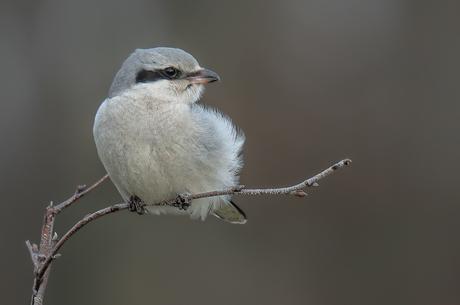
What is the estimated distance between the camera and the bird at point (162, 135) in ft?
10.9

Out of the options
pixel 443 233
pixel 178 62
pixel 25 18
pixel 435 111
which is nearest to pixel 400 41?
pixel 435 111

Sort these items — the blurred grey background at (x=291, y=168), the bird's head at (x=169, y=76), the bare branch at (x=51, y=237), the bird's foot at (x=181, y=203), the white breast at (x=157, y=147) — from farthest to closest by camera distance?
1. the blurred grey background at (x=291, y=168)
2. the bird's head at (x=169, y=76)
3. the bird's foot at (x=181, y=203)
4. the white breast at (x=157, y=147)
5. the bare branch at (x=51, y=237)

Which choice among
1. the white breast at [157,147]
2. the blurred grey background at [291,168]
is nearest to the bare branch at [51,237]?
the white breast at [157,147]

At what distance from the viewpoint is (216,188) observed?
12.2 ft

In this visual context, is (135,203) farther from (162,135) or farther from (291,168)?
(291,168)

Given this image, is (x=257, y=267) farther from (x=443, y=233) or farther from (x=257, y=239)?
(x=443, y=233)

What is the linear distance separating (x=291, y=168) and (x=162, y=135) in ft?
10.4

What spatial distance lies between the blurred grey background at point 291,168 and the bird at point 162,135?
8.24 ft

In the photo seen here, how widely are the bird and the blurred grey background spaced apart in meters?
2.51

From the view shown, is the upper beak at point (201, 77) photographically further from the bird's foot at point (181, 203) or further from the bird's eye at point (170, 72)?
the bird's foot at point (181, 203)

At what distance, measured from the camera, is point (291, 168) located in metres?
6.22

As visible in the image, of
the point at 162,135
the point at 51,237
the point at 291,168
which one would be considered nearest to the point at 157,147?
the point at 162,135

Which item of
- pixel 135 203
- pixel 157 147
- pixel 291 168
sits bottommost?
pixel 291 168

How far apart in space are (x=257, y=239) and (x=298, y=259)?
0.58m
